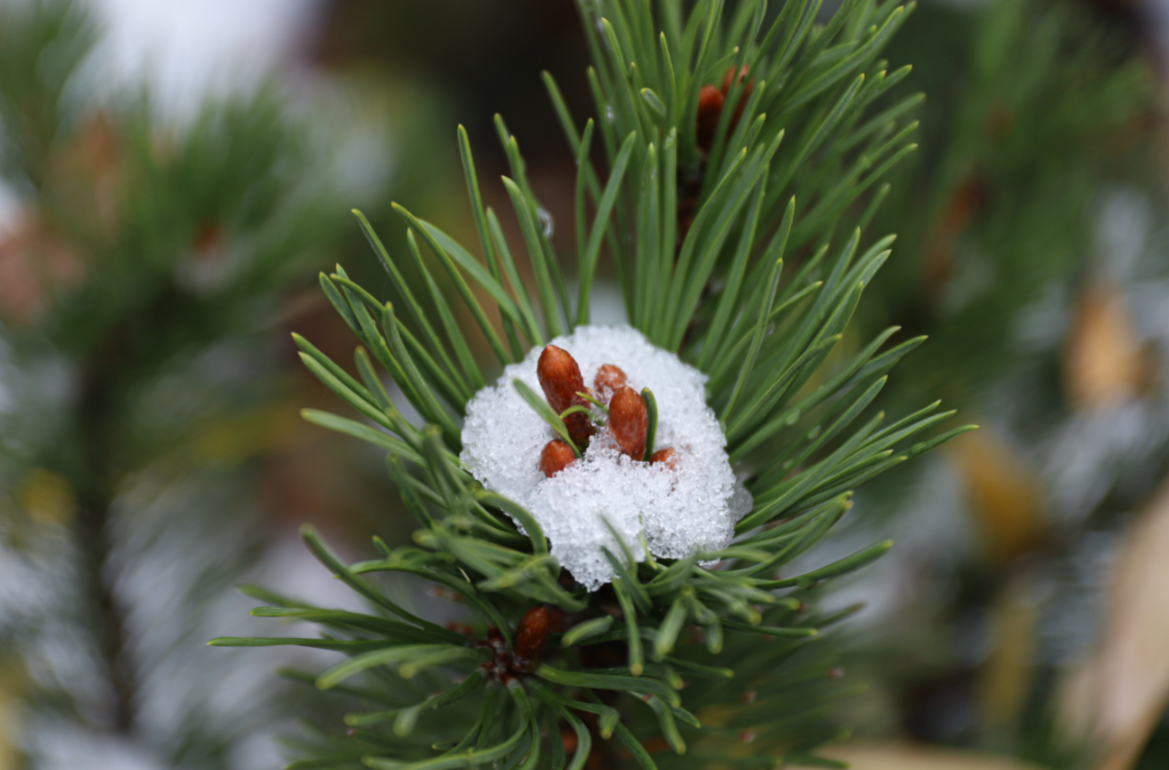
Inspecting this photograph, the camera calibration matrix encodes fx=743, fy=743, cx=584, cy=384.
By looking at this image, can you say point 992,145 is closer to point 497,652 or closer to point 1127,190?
point 1127,190

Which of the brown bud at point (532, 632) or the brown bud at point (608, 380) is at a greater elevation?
the brown bud at point (608, 380)

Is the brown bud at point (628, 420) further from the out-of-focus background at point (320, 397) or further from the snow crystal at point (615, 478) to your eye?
the out-of-focus background at point (320, 397)

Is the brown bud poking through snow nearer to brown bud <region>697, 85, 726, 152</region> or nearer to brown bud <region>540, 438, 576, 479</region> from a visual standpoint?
brown bud <region>540, 438, 576, 479</region>

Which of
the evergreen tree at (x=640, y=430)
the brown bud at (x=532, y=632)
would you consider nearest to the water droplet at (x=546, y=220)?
the evergreen tree at (x=640, y=430)

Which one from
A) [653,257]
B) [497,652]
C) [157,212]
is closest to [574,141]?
[653,257]

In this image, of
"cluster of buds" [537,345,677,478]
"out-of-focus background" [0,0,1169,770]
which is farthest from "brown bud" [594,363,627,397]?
"out-of-focus background" [0,0,1169,770]

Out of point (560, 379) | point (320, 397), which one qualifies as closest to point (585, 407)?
point (560, 379)
